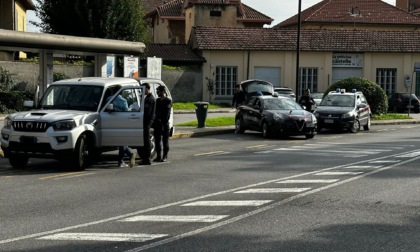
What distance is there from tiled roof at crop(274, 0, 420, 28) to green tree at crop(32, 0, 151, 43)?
2447 centimetres

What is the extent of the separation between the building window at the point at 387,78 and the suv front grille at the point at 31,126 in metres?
40.9

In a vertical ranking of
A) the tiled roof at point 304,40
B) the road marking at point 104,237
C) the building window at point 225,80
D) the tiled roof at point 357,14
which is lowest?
the road marking at point 104,237

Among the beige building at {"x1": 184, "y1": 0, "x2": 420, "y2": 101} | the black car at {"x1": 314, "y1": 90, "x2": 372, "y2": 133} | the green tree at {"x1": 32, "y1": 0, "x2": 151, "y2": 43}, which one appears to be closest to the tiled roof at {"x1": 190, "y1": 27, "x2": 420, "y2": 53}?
the beige building at {"x1": 184, "y1": 0, "x2": 420, "y2": 101}

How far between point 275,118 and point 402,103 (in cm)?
2594

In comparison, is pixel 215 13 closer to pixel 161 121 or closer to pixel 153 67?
pixel 153 67

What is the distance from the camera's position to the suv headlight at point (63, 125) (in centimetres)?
1442

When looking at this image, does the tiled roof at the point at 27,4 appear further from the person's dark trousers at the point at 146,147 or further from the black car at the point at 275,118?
the person's dark trousers at the point at 146,147

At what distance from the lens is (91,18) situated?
4447 centimetres

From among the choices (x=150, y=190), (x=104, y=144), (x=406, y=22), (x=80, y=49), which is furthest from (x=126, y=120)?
(x=406, y=22)

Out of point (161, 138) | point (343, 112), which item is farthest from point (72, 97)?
point (343, 112)

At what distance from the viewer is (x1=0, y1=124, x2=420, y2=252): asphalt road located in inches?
323

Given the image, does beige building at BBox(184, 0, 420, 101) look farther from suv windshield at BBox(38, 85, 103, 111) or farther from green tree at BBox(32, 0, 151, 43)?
suv windshield at BBox(38, 85, 103, 111)

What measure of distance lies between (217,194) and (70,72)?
29658 millimetres

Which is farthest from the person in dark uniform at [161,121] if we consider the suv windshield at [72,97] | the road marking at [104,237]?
the road marking at [104,237]
